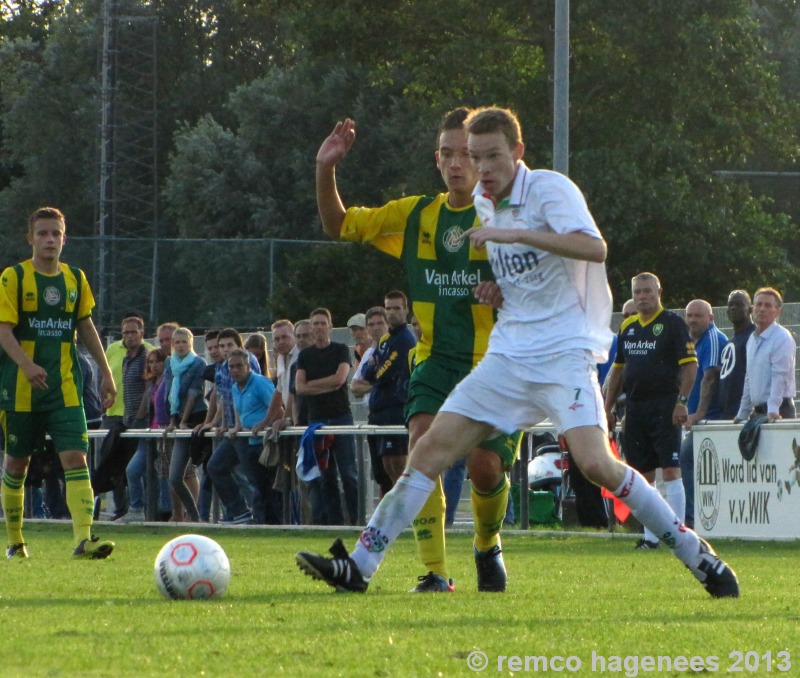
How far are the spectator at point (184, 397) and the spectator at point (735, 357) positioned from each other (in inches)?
230

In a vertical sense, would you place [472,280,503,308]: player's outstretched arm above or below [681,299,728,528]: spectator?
above

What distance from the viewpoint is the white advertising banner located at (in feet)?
43.5

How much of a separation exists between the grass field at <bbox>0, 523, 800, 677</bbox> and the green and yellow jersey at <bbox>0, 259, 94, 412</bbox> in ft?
4.36

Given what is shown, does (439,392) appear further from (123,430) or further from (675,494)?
(123,430)

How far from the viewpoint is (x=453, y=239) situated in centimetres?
765

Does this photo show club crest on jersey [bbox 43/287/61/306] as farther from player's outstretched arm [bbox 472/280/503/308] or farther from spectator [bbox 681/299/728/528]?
spectator [bbox 681/299/728/528]

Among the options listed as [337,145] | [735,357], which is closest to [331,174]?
[337,145]

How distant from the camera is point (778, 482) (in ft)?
43.9

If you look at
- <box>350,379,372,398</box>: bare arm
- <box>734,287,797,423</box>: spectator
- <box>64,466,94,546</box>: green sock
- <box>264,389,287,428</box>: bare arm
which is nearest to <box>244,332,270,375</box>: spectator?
<box>264,389,287,428</box>: bare arm

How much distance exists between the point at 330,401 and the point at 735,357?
13.1 ft

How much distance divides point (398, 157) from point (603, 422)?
43.1 m

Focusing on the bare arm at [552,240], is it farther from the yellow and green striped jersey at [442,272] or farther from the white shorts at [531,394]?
the yellow and green striped jersey at [442,272]

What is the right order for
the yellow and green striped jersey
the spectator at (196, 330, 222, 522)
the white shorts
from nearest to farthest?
the white shorts → the yellow and green striped jersey → the spectator at (196, 330, 222, 522)

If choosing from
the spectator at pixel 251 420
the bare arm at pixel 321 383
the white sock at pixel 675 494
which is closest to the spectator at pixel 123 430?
the spectator at pixel 251 420
